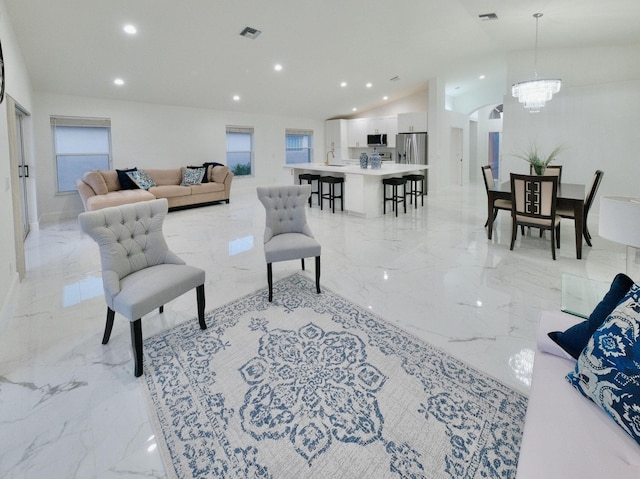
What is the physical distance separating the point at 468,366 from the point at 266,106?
8.75 m

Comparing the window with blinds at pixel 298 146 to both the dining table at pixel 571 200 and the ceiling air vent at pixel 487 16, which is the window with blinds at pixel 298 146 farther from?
the dining table at pixel 571 200

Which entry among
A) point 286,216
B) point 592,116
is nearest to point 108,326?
point 286,216

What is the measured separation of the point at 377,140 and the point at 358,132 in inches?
34.7

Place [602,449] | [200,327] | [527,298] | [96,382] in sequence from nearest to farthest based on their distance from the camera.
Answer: [602,449], [96,382], [200,327], [527,298]

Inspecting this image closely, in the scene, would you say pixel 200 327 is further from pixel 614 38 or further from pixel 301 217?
pixel 614 38

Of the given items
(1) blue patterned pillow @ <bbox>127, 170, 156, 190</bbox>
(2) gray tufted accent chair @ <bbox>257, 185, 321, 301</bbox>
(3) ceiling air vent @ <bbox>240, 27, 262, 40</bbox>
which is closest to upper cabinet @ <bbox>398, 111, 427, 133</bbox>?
(3) ceiling air vent @ <bbox>240, 27, 262, 40</bbox>

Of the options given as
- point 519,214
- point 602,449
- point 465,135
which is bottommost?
point 602,449

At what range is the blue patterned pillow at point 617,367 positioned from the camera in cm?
112

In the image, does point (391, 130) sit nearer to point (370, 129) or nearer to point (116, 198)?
point (370, 129)

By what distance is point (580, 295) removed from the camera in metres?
2.25

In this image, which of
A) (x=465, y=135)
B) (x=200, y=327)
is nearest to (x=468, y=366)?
(x=200, y=327)

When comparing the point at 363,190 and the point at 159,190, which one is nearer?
the point at 363,190

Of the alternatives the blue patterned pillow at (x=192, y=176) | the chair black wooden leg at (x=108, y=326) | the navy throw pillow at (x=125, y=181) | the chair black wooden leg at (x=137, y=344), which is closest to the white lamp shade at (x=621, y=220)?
the chair black wooden leg at (x=137, y=344)

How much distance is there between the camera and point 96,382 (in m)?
2.06
